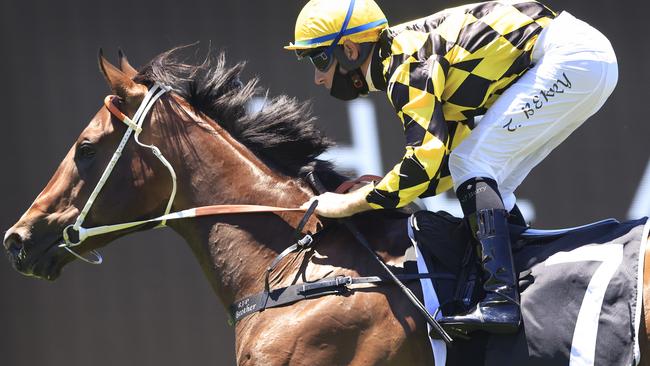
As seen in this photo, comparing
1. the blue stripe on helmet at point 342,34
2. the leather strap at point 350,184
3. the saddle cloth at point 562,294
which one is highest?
the blue stripe on helmet at point 342,34

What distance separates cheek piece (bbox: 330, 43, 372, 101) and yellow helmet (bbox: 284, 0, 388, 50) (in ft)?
0.13

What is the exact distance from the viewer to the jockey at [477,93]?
2889mm

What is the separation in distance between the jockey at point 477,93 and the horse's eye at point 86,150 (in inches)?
33.2

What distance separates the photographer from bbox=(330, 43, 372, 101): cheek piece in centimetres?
317

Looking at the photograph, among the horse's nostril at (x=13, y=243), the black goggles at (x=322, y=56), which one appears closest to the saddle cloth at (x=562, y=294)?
the black goggles at (x=322, y=56)

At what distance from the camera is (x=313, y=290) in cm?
303

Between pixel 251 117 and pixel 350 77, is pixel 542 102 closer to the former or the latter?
pixel 350 77

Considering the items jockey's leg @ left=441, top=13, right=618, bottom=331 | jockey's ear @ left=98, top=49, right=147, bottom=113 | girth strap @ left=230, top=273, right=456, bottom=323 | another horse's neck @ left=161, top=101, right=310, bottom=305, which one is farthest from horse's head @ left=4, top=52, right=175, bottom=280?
jockey's leg @ left=441, top=13, right=618, bottom=331

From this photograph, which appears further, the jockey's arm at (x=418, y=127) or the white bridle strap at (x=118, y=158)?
the white bridle strap at (x=118, y=158)

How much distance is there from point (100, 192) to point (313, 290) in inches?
35.7

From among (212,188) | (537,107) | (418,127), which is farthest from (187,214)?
(537,107)

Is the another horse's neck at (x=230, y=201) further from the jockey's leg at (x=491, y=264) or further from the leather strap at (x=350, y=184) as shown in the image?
the jockey's leg at (x=491, y=264)

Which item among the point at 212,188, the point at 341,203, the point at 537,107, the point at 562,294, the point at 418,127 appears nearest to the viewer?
the point at 562,294

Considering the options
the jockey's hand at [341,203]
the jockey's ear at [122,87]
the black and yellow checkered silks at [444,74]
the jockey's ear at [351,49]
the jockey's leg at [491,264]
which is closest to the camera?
the jockey's leg at [491,264]
